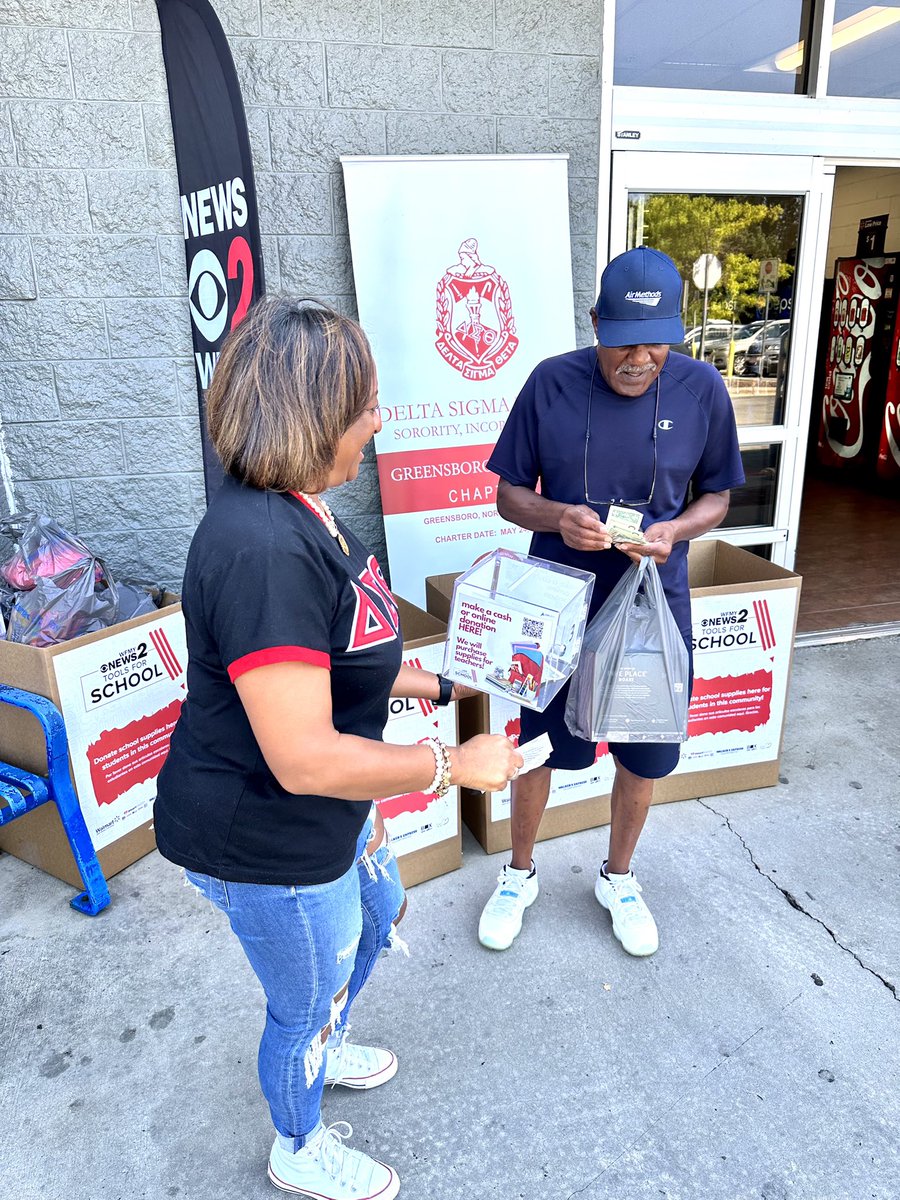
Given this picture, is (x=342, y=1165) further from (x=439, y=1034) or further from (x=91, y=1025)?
(x=91, y=1025)

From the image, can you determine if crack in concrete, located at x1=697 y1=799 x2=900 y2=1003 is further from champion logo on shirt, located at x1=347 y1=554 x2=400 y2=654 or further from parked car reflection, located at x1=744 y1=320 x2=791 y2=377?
parked car reflection, located at x1=744 y1=320 x2=791 y2=377

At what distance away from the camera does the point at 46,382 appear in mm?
3084

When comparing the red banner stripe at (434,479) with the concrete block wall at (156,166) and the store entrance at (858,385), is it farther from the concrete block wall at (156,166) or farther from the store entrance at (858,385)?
the store entrance at (858,385)

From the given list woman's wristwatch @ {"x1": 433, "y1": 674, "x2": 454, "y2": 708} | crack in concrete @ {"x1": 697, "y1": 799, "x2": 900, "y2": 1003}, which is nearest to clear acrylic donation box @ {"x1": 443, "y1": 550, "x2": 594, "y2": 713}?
woman's wristwatch @ {"x1": 433, "y1": 674, "x2": 454, "y2": 708}

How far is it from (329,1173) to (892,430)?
8.05 meters

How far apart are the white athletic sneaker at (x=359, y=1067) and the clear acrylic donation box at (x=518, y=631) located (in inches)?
34.1

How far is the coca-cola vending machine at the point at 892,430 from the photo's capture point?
25.3ft

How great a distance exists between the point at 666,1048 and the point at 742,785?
1.25 meters

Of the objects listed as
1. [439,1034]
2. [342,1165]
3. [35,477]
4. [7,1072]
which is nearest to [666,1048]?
[439,1034]

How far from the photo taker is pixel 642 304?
72.1 inches

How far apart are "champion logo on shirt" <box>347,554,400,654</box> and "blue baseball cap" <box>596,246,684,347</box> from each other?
90 cm

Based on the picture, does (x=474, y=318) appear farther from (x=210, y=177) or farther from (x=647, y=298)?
(x=647, y=298)

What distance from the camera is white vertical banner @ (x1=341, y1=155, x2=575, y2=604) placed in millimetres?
3043

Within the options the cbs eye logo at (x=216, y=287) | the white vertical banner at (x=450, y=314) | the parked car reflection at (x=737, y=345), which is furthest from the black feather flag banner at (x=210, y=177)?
the parked car reflection at (x=737, y=345)
